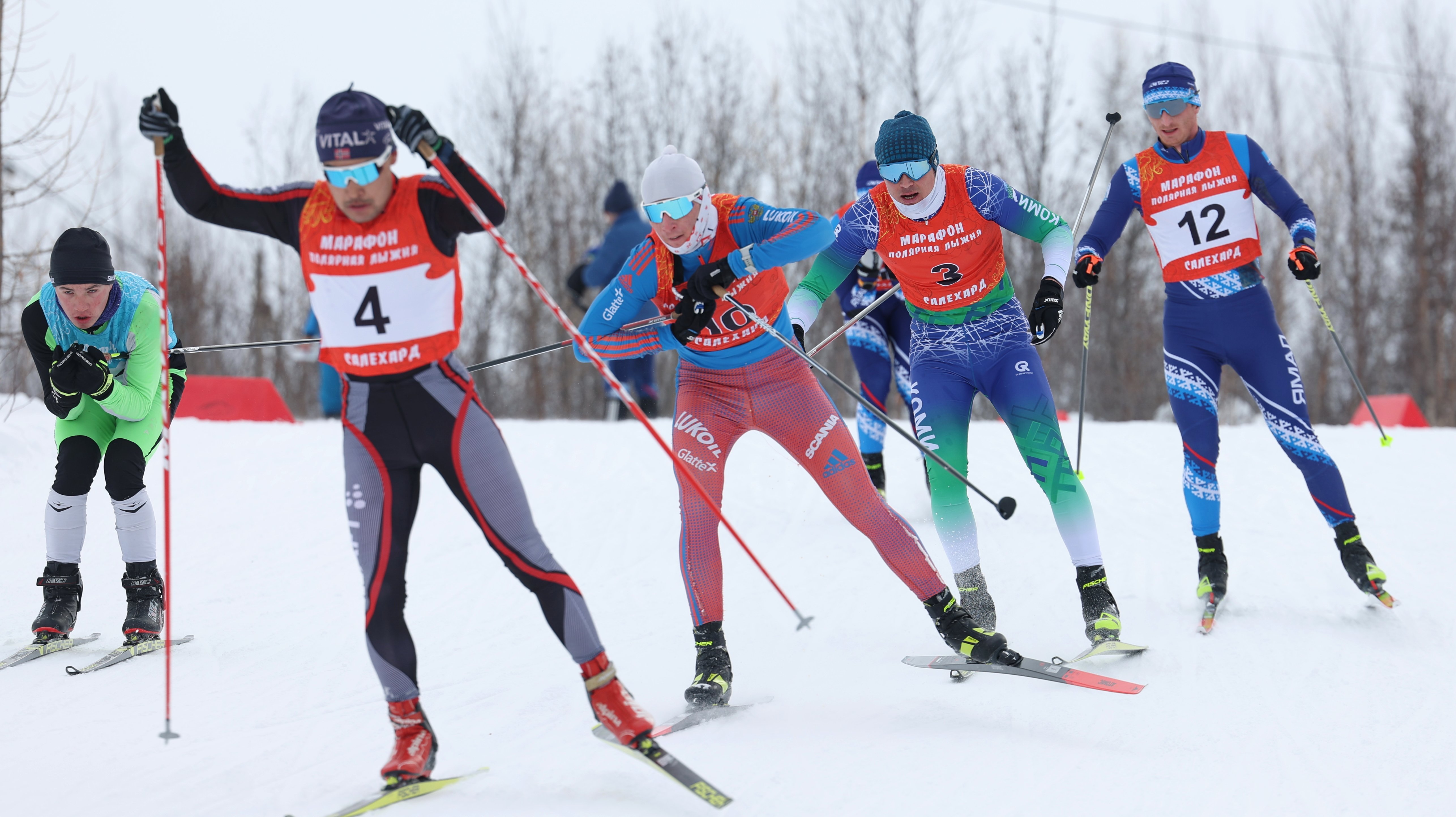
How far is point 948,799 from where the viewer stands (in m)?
2.79

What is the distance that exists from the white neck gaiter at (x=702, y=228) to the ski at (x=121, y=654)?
2853 millimetres

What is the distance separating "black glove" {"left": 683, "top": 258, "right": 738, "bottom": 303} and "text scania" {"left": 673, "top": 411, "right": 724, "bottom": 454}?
0.47 metres

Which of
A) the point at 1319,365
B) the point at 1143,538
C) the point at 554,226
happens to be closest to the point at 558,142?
the point at 554,226

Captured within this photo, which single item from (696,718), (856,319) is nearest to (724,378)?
(696,718)

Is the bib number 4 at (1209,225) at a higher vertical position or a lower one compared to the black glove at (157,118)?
lower

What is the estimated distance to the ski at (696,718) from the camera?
11.1 feet

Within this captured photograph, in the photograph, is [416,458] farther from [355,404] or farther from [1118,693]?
[1118,693]

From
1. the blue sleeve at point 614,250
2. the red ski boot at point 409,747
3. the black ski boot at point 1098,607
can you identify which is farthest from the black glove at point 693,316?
the blue sleeve at point 614,250

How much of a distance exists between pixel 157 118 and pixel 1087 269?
11.6 ft

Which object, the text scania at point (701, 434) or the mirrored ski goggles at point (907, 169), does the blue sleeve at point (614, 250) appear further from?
the text scania at point (701, 434)

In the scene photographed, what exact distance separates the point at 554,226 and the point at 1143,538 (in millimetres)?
16620

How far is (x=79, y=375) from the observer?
3980 millimetres

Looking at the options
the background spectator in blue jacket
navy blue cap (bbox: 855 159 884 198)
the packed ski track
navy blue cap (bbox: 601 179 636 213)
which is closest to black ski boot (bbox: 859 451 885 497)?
the packed ski track

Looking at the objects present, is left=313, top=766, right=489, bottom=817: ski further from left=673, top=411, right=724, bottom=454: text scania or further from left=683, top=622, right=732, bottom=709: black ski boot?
left=673, top=411, right=724, bottom=454: text scania
